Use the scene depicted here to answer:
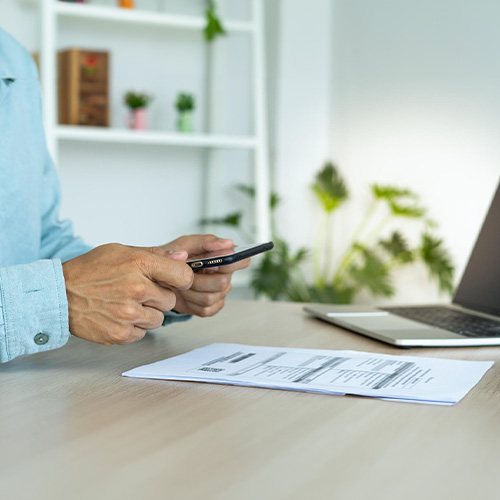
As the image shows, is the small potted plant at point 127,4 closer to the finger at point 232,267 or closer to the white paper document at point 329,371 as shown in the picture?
the finger at point 232,267

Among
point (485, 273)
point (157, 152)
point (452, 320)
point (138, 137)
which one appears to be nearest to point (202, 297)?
point (452, 320)

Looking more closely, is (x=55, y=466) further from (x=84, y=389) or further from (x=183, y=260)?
(x=183, y=260)

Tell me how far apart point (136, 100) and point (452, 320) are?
236 centimetres

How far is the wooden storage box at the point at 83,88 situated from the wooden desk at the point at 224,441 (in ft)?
7.92

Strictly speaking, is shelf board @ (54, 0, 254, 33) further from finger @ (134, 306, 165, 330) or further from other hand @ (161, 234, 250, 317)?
finger @ (134, 306, 165, 330)

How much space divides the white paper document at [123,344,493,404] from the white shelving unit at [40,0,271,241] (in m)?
2.17

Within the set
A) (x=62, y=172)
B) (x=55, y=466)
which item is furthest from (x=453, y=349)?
→ (x=62, y=172)

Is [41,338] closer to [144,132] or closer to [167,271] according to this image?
[167,271]

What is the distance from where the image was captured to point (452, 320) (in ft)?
3.81

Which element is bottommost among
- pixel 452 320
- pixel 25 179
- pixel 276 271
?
pixel 276 271

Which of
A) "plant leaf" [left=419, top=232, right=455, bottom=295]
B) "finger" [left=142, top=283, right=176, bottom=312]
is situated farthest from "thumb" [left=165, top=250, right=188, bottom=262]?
"plant leaf" [left=419, top=232, right=455, bottom=295]

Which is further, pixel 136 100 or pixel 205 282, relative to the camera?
pixel 136 100

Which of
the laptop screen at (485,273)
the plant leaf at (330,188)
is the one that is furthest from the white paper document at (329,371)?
the plant leaf at (330,188)

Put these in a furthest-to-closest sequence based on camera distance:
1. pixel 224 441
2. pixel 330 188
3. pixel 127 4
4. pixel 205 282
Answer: pixel 330 188 → pixel 127 4 → pixel 205 282 → pixel 224 441
